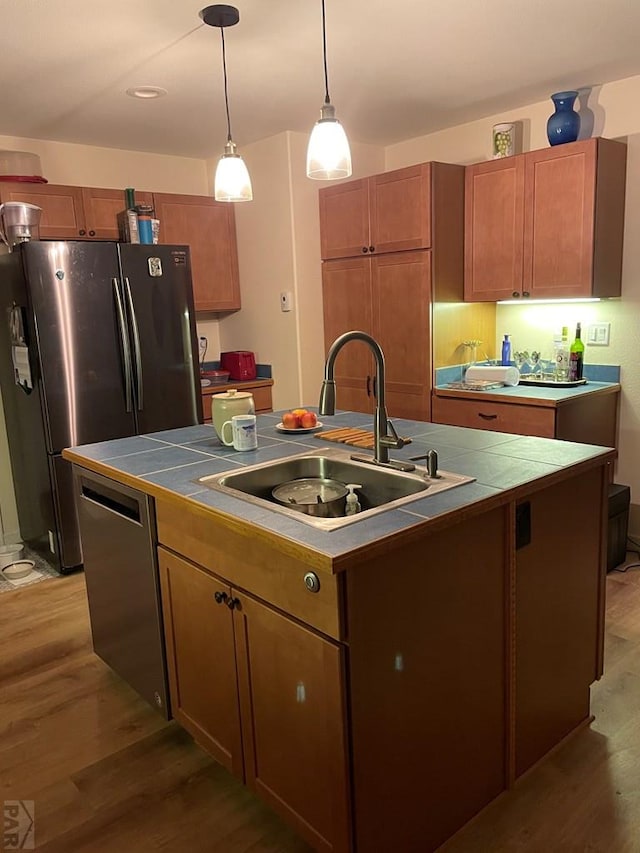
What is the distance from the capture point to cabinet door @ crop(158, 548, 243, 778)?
168 cm

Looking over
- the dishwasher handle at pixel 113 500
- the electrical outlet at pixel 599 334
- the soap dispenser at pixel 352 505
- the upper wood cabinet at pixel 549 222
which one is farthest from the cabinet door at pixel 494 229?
the dishwasher handle at pixel 113 500

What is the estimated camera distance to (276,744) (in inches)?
60.9

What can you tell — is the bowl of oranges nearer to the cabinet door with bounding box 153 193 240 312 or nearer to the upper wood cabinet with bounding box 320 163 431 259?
the upper wood cabinet with bounding box 320 163 431 259

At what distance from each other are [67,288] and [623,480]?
302 centimetres

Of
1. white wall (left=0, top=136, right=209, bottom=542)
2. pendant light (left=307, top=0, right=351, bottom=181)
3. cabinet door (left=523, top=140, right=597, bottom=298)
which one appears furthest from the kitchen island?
white wall (left=0, top=136, right=209, bottom=542)

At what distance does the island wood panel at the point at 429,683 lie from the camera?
134cm

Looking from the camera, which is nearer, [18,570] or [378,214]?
[18,570]

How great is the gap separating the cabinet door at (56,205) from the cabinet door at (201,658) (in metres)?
2.57

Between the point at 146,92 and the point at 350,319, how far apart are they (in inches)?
65.6

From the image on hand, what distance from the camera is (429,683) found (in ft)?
4.85

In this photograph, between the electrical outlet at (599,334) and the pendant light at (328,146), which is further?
the electrical outlet at (599,334)

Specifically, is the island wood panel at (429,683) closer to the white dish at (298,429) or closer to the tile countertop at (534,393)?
the white dish at (298,429)

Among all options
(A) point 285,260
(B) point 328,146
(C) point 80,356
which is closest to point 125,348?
(C) point 80,356

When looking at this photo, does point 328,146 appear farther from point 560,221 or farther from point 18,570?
point 18,570
